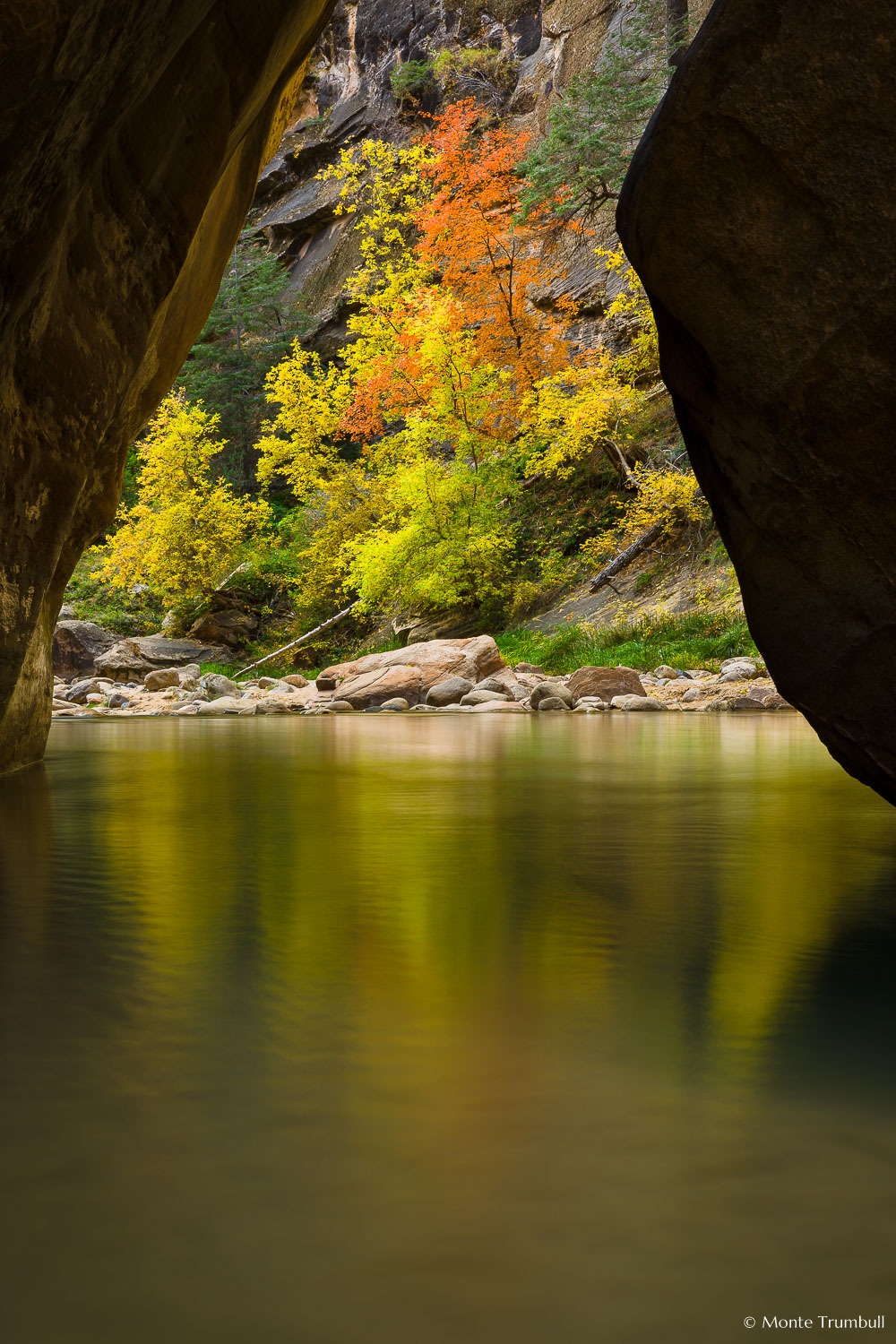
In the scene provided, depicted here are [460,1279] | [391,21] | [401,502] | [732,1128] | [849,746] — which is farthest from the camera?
[391,21]

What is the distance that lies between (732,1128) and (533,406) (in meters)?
19.1

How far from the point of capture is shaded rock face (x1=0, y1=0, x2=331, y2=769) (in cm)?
345

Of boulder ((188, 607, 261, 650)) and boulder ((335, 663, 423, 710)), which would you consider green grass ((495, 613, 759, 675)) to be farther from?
boulder ((188, 607, 261, 650))

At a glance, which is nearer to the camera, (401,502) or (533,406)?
(533,406)

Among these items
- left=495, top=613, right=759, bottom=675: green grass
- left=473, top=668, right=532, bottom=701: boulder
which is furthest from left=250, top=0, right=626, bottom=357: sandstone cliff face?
left=473, top=668, right=532, bottom=701: boulder

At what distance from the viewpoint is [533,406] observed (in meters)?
19.6

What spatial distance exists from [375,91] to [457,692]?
92.3ft

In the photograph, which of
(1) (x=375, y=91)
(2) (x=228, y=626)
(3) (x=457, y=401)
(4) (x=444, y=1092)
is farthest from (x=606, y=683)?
(1) (x=375, y=91)

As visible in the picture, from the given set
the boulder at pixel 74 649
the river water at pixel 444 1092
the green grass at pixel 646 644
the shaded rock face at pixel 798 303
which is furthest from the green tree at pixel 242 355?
the river water at pixel 444 1092

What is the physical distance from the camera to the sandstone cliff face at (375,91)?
28.8 meters

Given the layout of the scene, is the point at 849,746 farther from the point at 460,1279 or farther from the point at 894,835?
the point at 460,1279

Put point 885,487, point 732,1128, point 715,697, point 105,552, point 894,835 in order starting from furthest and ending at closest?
point 105,552, point 715,697, point 894,835, point 885,487, point 732,1128

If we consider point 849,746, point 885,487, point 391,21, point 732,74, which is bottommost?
point 849,746

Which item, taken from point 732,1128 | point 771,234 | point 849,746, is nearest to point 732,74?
point 771,234
